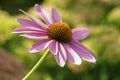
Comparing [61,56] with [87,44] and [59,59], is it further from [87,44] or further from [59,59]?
[87,44]

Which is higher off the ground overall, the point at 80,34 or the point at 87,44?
the point at 80,34

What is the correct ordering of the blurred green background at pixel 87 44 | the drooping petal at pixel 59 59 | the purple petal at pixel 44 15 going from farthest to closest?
the blurred green background at pixel 87 44 < the purple petal at pixel 44 15 < the drooping petal at pixel 59 59

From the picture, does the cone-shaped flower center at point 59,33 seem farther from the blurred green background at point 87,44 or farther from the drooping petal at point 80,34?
the blurred green background at point 87,44

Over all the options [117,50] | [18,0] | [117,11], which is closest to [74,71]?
[117,50]

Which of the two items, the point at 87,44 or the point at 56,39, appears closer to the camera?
the point at 56,39

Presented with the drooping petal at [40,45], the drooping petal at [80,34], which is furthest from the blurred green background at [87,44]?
the drooping petal at [40,45]

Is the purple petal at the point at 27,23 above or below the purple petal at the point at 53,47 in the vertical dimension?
above

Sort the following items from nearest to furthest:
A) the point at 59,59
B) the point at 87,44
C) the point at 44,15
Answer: the point at 59,59 → the point at 44,15 → the point at 87,44

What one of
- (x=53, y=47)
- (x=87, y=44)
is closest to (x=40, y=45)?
(x=53, y=47)
